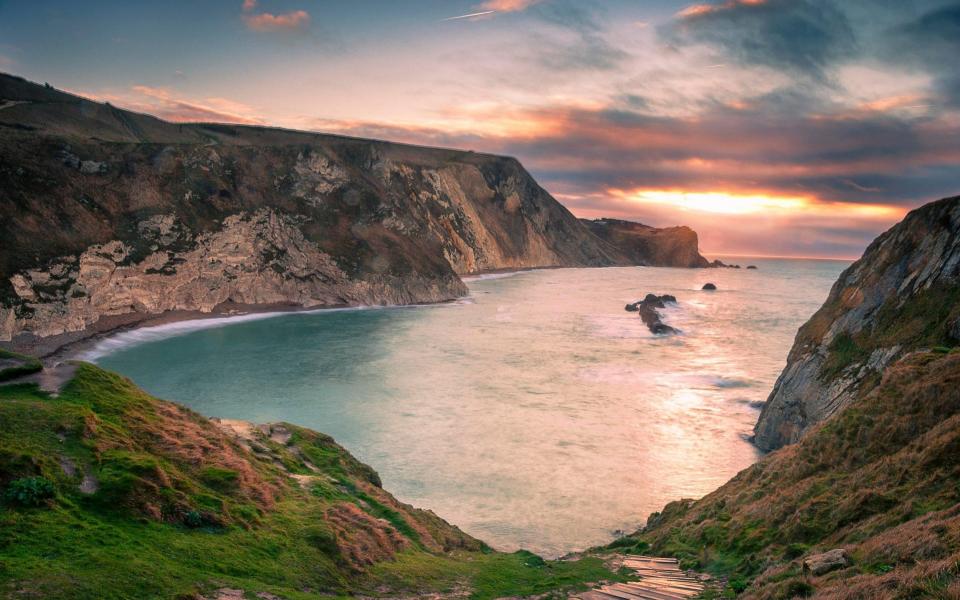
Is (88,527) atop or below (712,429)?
atop

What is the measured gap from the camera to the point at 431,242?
399 ft

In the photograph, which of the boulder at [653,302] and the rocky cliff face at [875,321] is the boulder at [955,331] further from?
the boulder at [653,302]

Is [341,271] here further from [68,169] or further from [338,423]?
[338,423]

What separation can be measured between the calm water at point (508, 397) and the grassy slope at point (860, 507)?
290 inches

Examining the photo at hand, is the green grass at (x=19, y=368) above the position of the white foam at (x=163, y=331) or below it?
above

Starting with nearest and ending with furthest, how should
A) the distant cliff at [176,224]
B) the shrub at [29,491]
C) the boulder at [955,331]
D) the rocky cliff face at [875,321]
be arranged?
the shrub at [29,491] < the boulder at [955,331] < the rocky cliff face at [875,321] < the distant cliff at [176,224]

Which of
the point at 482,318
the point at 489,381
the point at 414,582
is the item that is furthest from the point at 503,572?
the point at 482,318

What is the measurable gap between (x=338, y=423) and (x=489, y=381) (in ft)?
47.4

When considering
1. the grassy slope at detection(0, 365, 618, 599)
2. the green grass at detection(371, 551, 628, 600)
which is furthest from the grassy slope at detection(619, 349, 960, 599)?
the grassy slope at detection(0, 365, 618, 599)

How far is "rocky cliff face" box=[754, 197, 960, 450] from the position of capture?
21.8 meters

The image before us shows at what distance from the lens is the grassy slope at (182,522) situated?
8180 millimetres

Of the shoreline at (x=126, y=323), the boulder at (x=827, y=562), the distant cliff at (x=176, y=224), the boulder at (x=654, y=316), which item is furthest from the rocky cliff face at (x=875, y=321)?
the distant cliff at (x=176, y=224)

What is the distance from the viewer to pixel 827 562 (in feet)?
32.3

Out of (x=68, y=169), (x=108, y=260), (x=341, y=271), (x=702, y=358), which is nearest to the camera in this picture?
(x=702, y=358)
